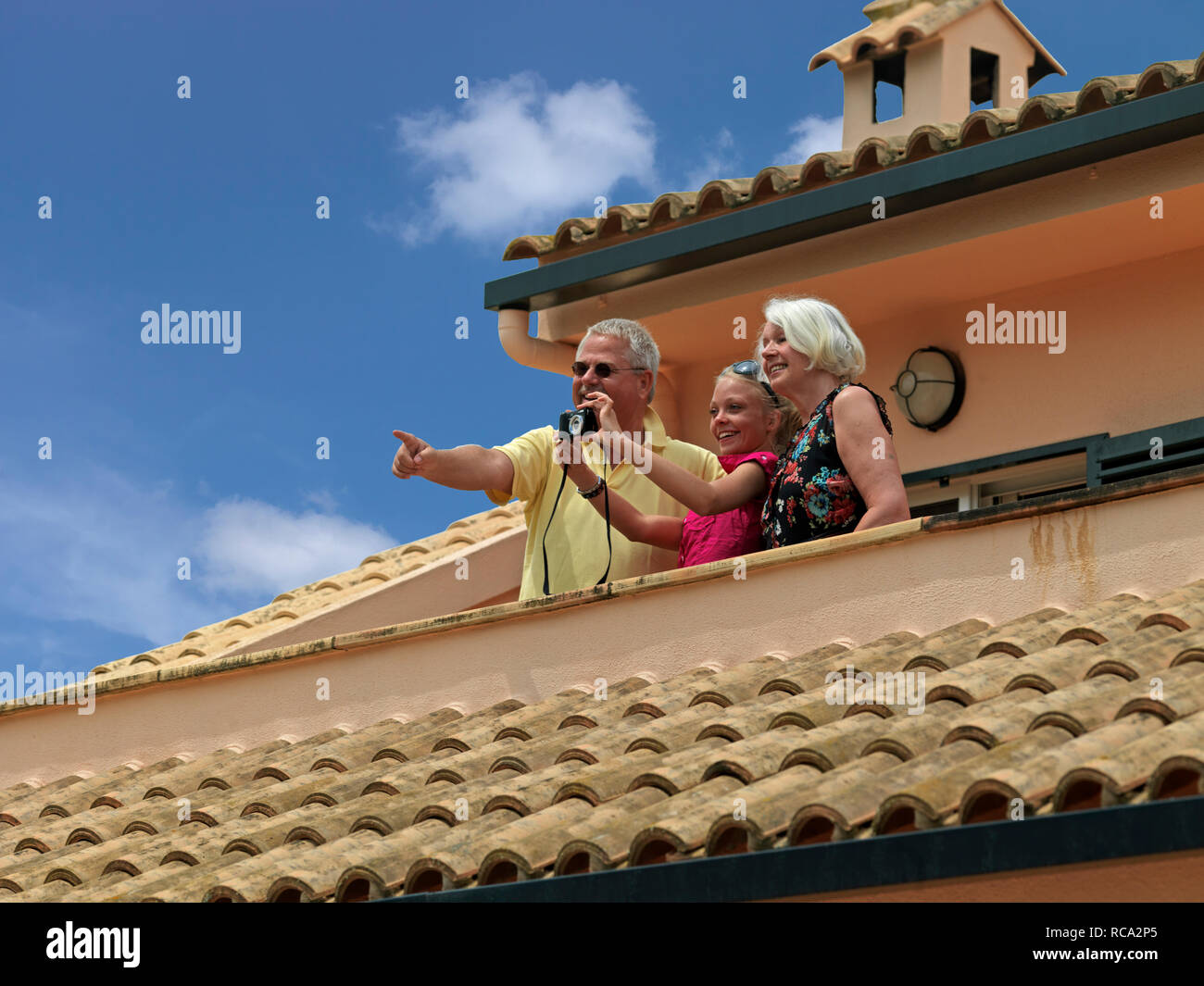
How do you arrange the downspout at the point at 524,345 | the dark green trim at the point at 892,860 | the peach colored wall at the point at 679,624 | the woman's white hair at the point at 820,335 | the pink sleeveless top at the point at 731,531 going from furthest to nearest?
1. the downspout at the point at 524,345
2. the pink sleeveless top at the point at 731,531
3. the woman's white hair at the point at 820,335
4. the peach colored wall at the point at 679,624
5. the dark green trim at the point at 892,860

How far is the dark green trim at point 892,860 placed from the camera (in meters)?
3.19

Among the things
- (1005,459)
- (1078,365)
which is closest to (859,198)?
(1078,365)

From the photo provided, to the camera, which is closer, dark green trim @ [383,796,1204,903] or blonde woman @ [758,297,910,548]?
dark green trim @ [383,796,1204,903]

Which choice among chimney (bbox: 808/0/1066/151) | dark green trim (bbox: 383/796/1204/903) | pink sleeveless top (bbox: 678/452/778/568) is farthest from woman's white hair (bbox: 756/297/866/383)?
chimney (bbox: 808/0/1066/151)

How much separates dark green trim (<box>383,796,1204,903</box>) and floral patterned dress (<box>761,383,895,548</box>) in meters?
2.27

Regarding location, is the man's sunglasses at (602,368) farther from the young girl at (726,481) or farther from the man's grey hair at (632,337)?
the young girl at (726,481)

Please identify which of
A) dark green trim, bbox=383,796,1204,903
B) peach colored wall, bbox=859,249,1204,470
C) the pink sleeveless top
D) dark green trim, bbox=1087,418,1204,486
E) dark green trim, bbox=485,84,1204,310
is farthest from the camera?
peach colored wall, bbox=859,249,1204,470

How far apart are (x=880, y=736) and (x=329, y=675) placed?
121 inches

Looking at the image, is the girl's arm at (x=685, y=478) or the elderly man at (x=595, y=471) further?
the elderly man at (x=595, y=471)

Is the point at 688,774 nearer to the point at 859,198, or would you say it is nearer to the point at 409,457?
the point at 409,457

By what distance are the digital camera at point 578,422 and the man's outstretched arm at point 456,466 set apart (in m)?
0.43

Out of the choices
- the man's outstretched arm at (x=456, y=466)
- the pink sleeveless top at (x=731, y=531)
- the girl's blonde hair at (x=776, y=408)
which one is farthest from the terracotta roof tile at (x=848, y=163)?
the man's outstretched arm at (x=456, y=466)

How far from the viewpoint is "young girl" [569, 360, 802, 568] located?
19.5ft

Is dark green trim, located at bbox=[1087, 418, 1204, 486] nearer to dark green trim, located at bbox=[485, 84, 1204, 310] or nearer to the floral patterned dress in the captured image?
dark green trim, located at bbox=[485, 84, 1204, 310]
